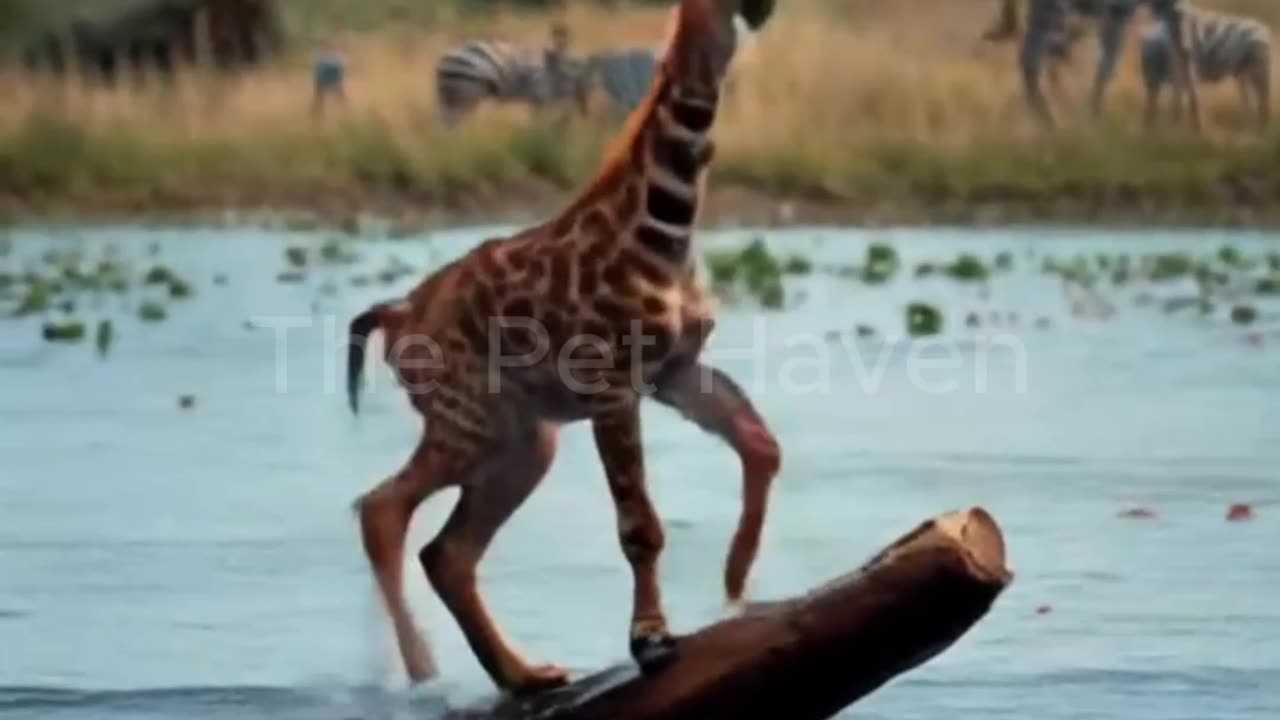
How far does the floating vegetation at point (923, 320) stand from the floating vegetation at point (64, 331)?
60cm

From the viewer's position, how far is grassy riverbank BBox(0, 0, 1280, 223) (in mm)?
1772

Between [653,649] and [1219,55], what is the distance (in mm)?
850

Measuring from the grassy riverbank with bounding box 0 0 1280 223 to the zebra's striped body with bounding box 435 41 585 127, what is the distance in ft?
0.04

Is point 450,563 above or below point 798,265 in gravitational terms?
above

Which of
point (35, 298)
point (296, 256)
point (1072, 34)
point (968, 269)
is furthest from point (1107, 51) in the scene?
point (35, 298)

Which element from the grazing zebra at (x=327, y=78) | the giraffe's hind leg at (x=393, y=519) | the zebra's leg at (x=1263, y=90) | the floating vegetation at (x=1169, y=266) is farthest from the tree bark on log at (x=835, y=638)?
the floating vegetation at (x=1169, y=266)

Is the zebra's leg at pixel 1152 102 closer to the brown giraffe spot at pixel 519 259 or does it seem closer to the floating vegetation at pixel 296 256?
the floating vegetation at pixel 296 256

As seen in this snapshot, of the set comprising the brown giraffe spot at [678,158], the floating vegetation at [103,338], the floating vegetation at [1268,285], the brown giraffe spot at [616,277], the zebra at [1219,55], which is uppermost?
the brown giraffe spot at [678,158]

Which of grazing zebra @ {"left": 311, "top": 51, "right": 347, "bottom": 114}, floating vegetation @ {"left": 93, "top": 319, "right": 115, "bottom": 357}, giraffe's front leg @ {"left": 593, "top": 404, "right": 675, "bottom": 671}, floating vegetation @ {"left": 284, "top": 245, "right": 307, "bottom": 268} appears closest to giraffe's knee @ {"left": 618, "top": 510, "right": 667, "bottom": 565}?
giraffe's front leg @ {"left": 593, "top": 404, "right": 675, "bottom": 671}

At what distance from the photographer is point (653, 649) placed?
1154mm

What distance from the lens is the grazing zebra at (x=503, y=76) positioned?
172cm

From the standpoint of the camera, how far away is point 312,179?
6.12 ft

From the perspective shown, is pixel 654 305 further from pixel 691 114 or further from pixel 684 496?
pixel 684 496

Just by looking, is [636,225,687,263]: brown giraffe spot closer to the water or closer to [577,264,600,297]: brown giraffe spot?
[577,264,600,297]: brown giraffe spot
